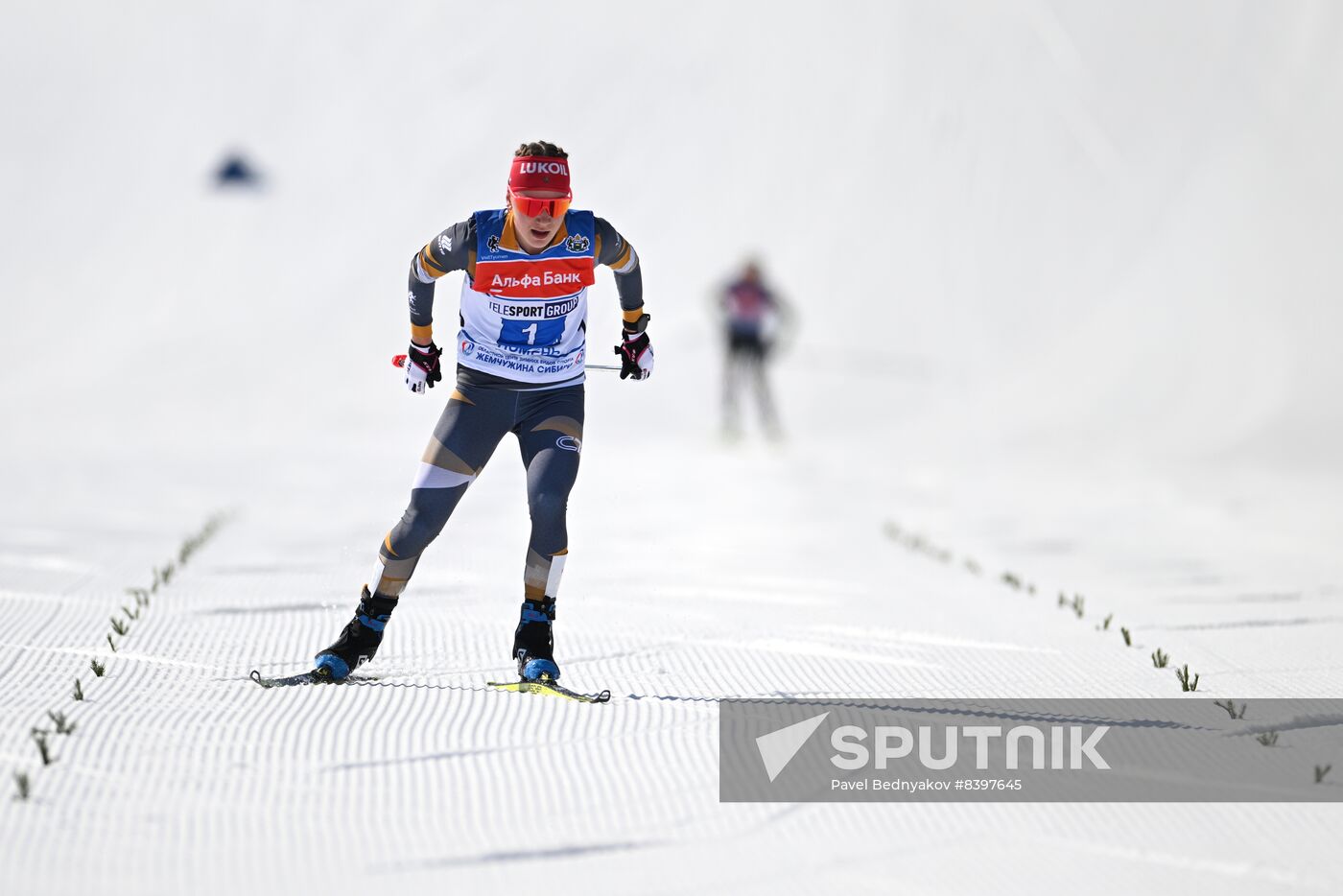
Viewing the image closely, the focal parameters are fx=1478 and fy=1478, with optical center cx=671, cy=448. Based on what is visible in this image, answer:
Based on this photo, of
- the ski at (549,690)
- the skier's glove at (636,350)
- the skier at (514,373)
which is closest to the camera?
the ski at (549,690)

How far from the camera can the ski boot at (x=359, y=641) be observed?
5.12 metres

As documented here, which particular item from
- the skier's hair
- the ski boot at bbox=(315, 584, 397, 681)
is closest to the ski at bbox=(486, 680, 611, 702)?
the ski boot at bbox=(315, 584, 397, 681)

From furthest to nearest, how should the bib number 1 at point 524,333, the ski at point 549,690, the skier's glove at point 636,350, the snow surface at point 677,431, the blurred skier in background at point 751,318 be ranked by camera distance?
the blurred skier in background at point 751,318, the skier's glove at point 636,350, the bib number 1 at point 524,333, the ski at point 549,690, the snow surface at point 677,431

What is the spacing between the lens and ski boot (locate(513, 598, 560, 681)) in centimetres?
511

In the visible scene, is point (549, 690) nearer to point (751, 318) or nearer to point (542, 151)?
point (542, 151)

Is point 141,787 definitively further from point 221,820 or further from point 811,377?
point 811,377

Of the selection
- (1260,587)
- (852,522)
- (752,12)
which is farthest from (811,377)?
(1260,587)

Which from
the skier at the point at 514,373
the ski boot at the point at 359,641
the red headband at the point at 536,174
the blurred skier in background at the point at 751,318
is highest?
the blurred skier in background at the point at 751,318

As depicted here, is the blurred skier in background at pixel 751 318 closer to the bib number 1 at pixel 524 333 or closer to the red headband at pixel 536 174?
the bib number 1 at pixel 524 333

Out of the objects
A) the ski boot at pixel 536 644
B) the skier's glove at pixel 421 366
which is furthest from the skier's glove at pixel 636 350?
the ski boot at pixel 536 644

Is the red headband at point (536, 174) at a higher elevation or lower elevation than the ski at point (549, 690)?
higher

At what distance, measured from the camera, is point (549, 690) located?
501cm

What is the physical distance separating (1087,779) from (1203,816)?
0.36 m

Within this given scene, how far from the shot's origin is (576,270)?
5.39 meters
